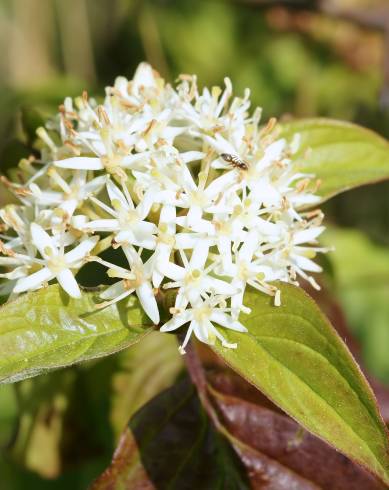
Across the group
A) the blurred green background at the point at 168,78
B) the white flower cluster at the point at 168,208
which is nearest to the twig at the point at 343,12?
the blurred green background at the point at 168,78

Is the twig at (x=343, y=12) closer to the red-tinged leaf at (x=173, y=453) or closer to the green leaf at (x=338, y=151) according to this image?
the green leaf at (x=338, y=151)

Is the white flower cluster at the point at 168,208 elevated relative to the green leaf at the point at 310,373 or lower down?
elevated

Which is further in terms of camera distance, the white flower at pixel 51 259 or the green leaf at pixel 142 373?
the green leaf at pixel 142 373

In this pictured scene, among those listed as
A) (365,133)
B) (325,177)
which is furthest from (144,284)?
(365,133)

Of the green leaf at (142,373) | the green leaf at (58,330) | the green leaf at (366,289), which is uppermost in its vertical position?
the green leaf at (58,330)

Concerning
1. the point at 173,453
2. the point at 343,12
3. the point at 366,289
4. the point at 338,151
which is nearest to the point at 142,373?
the point at 173,453

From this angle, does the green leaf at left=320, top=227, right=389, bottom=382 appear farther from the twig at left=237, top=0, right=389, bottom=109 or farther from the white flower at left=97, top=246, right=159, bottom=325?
the white flower at left=97, top=246, right=159, bottom=325

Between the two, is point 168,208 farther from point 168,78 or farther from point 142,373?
point 168,78
